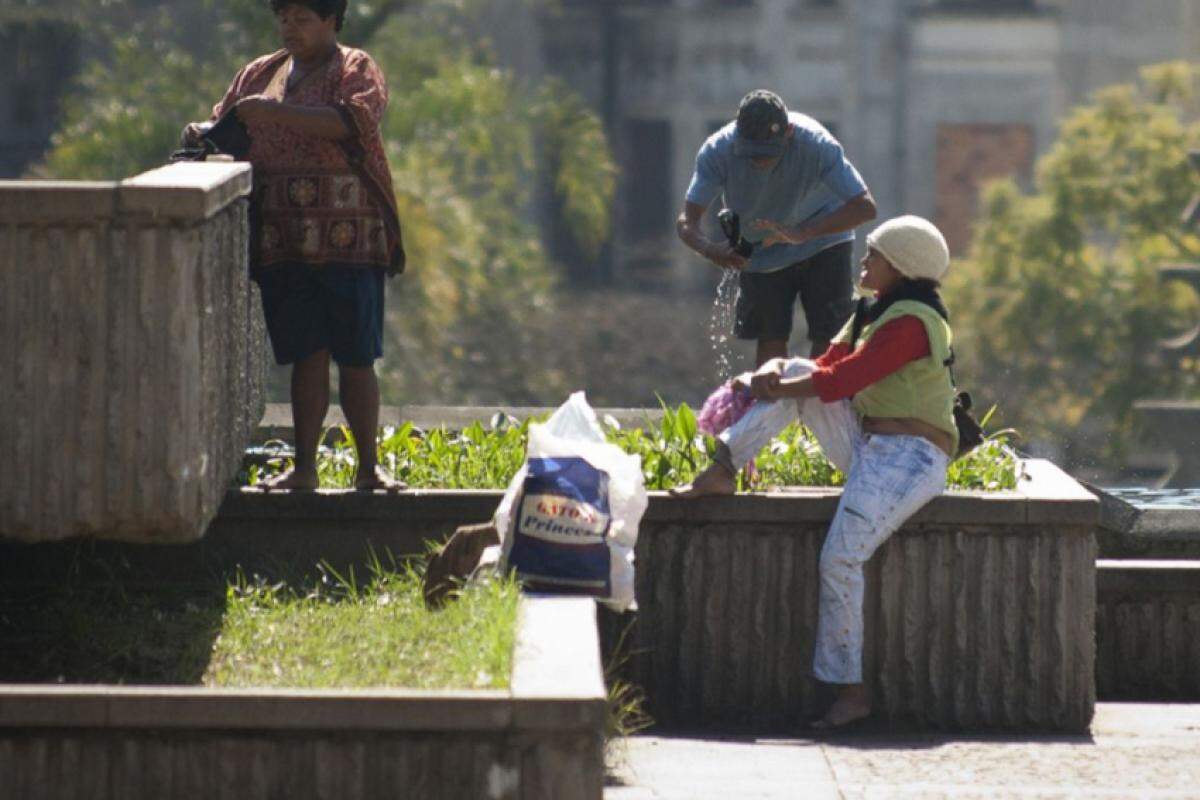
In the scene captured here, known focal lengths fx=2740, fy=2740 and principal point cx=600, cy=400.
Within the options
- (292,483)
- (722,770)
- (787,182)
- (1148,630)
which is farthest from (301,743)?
(1148,630)

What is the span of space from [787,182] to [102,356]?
345cm

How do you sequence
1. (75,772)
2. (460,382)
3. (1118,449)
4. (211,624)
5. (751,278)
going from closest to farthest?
(75,772) < (211,624) < (751,278) < (1118,449) < (460,382)

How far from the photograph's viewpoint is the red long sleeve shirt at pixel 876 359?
7.87 metres

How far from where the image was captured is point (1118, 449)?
2838 cm

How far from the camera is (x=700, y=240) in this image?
9.28 m

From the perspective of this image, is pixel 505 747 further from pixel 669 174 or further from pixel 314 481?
pixel 669 174

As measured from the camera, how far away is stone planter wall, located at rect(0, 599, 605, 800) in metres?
5.88

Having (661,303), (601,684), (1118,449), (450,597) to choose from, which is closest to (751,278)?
(450,597)

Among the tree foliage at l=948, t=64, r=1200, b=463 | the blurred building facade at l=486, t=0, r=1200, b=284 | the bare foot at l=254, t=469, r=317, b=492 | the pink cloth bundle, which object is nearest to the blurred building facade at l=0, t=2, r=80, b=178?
the blurred building facade at l=486, t=0, r=1200, b=284

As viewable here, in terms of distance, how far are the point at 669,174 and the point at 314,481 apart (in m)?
39.3

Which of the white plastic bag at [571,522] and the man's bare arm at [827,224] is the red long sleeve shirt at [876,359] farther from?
the man's bare arm at [827,224]

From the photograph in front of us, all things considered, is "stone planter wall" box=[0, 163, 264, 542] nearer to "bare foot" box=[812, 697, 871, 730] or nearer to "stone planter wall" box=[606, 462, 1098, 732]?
"stone planter wall" box=[606, 462, 1098, 732]

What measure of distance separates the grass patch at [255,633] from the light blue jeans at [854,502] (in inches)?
47.0

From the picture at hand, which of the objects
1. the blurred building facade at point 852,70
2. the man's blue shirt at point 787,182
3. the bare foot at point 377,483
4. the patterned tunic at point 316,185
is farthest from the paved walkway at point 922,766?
the blurred building facade at point 852,70
